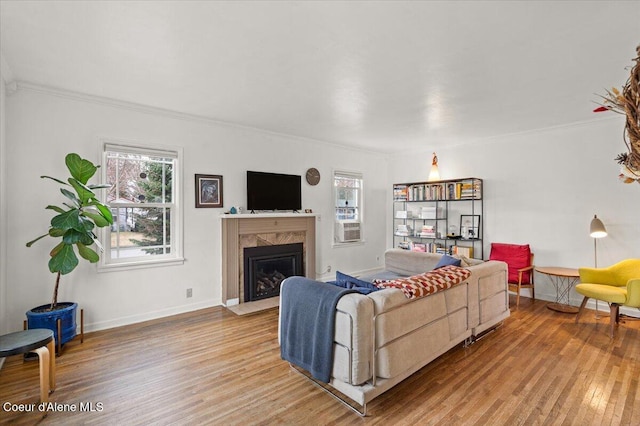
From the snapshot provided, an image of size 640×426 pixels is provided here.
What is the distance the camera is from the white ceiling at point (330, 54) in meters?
1.97

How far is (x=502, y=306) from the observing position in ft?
11.7

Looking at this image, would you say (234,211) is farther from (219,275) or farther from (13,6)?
(13,6)

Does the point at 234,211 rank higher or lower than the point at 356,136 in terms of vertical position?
lower

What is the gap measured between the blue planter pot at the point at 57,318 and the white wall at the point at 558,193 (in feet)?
18.8

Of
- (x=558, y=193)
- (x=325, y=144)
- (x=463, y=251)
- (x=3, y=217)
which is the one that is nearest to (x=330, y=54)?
(x=325, y=144)

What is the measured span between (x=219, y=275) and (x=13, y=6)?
3.31 meters

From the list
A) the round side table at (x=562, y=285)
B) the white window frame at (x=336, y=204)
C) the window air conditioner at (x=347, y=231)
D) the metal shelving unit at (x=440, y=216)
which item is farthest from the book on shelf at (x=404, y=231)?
the round side table at (x=562, y=285)

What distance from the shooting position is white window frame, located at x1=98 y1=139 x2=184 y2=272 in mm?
3545

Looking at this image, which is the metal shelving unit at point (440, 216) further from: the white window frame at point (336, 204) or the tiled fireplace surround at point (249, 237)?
the tiled fireplace surround at point (249, 237)

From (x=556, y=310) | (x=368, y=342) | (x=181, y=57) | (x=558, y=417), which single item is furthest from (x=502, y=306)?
(x=181, y=57)

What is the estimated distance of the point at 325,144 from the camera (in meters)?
5.66

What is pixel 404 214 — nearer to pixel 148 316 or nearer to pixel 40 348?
pixel 148 316

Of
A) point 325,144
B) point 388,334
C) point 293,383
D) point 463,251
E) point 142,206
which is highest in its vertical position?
point 325,144

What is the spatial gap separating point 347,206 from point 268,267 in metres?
2.11
